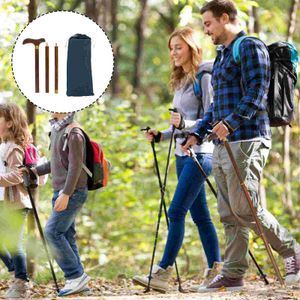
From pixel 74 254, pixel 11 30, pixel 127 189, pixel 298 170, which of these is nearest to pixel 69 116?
pixel 74 254

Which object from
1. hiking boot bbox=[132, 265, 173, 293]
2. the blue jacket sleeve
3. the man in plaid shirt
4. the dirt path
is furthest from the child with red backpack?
the blue jacket sleeve

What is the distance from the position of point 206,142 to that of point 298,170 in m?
8.32

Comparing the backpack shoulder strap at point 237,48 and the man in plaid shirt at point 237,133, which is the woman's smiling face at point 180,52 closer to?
the man in plaid shirt at point 237,133

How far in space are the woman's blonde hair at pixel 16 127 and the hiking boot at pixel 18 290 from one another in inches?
44.7

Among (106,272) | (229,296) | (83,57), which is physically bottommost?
(106,272)

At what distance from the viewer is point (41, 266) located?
31.3 ft

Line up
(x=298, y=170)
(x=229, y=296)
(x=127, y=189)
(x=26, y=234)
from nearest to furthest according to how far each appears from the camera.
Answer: (x=229, y=296)
(x=26, y=234)
(x=127, y=189)
(x=298, y=170)

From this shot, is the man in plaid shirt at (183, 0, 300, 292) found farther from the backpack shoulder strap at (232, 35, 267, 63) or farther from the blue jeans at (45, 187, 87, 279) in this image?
the blue jeans at (45, 187, 87, 279)

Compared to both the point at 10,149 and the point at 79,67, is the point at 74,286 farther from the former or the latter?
the point at 79,67

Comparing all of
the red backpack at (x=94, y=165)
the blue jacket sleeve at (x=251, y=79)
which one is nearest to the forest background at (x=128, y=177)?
the red backpack at (x=94, y=165)

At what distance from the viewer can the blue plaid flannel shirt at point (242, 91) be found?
6168mm

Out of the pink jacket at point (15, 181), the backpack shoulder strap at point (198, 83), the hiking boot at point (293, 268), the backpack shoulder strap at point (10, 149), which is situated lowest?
the hiking boot at point (293, 268)

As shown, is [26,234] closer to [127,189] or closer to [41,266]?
[41,266]

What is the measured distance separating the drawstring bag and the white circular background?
46 mm
